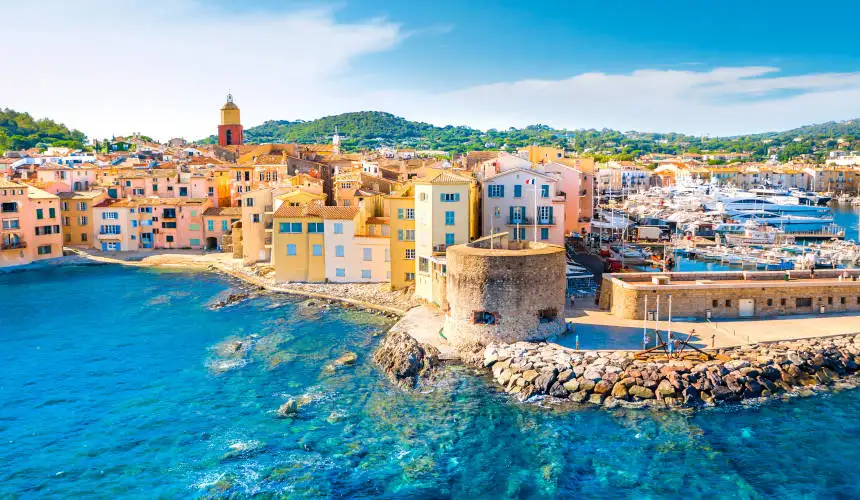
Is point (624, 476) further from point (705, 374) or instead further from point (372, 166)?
point (372, 166)

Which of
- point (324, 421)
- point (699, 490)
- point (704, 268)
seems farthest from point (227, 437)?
point (704, 268)

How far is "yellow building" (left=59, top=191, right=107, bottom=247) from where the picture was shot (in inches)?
2616

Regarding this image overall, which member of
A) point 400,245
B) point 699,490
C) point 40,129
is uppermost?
point 40,129

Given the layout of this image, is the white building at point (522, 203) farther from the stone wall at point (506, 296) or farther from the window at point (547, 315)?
the window at point (547, 315)

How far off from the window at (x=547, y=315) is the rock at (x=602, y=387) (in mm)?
5195

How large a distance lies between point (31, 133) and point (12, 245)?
93286 millimetres

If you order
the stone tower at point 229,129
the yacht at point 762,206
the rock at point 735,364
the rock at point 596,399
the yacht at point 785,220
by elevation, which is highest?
the stone tower at point 229,129

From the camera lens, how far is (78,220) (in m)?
67.1

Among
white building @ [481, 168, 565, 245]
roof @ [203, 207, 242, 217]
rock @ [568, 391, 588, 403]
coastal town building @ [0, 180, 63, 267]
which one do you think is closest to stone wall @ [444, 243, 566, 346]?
rock @ [568, 391, 588, 403]

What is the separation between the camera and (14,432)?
83.9 ft

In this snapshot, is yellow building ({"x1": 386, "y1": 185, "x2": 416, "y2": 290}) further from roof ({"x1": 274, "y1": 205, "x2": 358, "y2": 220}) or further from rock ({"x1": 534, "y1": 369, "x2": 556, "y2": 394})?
rock ({"x1": 534, "y1": 369, "x2": 556, "y2": 394})

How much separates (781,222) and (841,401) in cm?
6348

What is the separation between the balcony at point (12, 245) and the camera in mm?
Answer: 59153

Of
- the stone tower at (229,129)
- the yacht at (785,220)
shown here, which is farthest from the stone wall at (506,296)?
the stone tower at (229,129)
